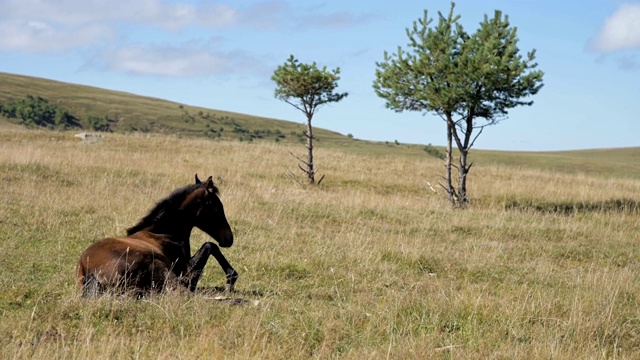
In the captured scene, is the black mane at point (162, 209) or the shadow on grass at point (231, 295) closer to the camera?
the shadow on grass at point (231, 295)

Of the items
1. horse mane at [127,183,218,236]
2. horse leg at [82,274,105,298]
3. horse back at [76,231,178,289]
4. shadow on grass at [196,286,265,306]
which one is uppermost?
horse mane at [127,183,218,236]

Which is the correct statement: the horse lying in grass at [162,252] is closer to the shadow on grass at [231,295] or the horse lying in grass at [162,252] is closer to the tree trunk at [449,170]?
the shadow on grass at [231,295]

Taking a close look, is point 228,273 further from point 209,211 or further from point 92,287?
point 92,287

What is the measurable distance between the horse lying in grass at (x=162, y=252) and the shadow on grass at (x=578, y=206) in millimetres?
17277

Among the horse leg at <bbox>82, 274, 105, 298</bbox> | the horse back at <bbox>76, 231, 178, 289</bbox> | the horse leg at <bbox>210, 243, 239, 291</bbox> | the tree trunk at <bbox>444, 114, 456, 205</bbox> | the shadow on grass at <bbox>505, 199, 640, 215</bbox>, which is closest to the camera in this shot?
the horse leg at <bbox>82, 274, 105, 298</bbox>

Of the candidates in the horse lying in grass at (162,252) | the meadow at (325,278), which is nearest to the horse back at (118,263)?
the horse lying in grass at (162,252)

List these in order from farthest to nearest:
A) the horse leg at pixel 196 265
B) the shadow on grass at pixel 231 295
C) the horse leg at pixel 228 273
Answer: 1. the horse leg at pixel 228 273
2. the horse leg at pixel 196 265
3. the shadow on grass at pixel 231 295

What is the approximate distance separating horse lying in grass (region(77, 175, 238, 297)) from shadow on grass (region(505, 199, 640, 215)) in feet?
56.7

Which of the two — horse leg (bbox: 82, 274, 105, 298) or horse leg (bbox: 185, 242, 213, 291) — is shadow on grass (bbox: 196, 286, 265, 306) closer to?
horse leg (bbox: 185, 242, 213, 291)

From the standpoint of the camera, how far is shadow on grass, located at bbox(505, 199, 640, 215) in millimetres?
24344

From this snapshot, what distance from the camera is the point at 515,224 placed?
17703 millimetres

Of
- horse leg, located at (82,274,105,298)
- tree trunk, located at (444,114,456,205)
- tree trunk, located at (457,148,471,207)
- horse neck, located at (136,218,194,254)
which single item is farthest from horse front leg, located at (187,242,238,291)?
tree trunk, located at (457,148,471,207)

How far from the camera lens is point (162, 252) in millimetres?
8648

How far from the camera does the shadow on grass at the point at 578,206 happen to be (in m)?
24.3
